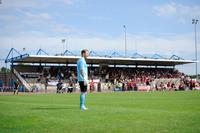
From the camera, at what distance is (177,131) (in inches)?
293

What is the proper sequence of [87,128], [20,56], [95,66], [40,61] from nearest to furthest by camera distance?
[87,128], [20,56], [40,61], [95,66]

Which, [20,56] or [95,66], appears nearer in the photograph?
[20,56]

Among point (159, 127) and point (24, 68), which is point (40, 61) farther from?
point (159, 127)

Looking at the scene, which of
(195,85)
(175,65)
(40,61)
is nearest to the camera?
(195,85)

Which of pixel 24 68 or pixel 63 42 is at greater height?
pixel 63 42

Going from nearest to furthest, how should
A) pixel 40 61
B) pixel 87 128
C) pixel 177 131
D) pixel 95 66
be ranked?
pixel 177 131 → pixel 87 128 → pixel 40 61 → pixel 95 66

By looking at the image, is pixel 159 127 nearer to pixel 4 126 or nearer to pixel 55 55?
pixel 4 126

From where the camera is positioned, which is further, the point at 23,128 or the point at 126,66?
the point at 126,66

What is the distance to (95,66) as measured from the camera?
81.3 metres

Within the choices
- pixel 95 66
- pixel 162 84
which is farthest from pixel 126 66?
pixel 162 84

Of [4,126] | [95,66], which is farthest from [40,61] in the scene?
[4,126]

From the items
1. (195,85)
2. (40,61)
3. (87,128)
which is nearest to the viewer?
(87,128)

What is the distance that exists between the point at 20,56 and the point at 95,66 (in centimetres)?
1757

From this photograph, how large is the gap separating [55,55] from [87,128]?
64.1 meters
